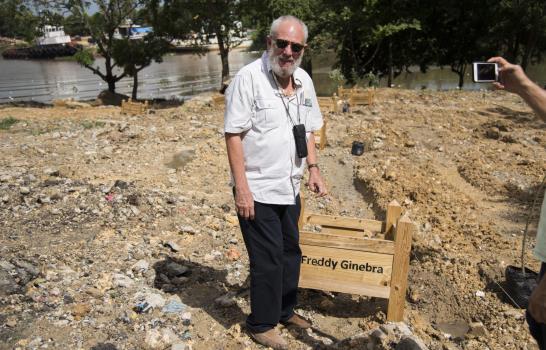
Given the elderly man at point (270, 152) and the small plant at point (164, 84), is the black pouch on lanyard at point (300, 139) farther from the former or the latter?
the small plant at point (164, 84)

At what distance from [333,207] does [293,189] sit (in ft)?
11.6

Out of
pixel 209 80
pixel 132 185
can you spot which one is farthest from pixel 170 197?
pixel 209 80

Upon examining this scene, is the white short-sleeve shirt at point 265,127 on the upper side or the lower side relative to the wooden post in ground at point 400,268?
upper

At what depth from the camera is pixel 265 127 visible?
9.21ft

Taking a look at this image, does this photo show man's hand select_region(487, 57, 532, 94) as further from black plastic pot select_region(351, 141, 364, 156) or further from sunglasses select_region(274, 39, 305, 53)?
black plastic pot select_region(351, 141, 364, 156)

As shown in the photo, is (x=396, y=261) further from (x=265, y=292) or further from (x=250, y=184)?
(x=250, y=184)

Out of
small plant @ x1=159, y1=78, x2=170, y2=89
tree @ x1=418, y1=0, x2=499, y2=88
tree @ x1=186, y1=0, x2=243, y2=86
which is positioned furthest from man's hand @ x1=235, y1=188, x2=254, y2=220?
small plant @ x1=159, y1=78, x2=170, y2=89

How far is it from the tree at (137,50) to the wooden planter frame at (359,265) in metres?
19.6

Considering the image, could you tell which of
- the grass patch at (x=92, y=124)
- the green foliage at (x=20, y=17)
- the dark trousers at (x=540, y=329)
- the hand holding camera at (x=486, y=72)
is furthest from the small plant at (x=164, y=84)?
the dark trousers at (x=540, y=329)

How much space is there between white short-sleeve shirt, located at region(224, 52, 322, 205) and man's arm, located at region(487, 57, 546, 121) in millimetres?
1133

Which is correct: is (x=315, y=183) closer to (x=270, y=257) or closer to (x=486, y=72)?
(x=270, y=257)

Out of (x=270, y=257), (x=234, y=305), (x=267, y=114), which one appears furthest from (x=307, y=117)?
(x=234, y=305)

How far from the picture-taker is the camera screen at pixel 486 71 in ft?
7.73

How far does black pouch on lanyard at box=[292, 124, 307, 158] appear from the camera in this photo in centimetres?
292
